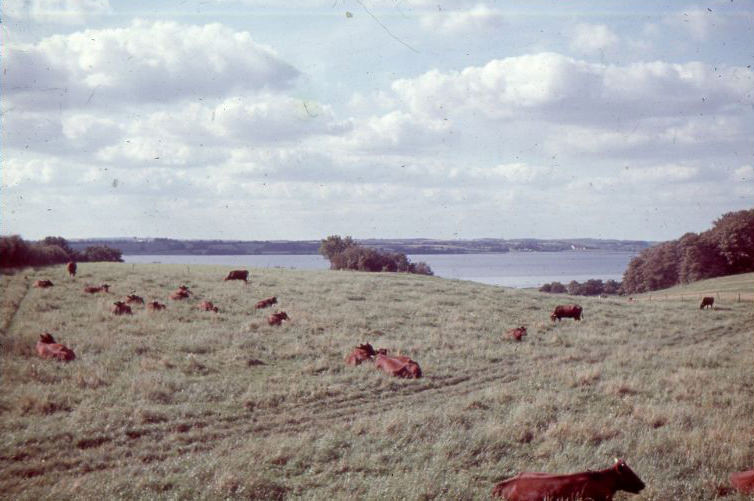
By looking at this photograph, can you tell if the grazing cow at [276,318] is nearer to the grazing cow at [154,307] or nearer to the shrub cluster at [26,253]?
the grazing cow at [154,307]

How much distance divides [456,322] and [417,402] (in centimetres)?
1236

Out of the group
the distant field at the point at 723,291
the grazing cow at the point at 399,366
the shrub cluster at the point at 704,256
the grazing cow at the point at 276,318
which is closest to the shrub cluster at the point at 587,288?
the shrub cluster at the point at 704,256

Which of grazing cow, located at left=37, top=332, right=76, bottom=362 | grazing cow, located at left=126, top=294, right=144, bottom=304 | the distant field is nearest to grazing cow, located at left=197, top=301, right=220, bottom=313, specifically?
grazing cow, located at left=126, top=294, right=144, bottom=304

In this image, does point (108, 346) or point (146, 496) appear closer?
point (146, 496)

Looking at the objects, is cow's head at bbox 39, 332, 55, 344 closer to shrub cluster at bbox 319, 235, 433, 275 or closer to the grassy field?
the grassy field

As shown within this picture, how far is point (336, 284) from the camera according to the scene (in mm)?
39125

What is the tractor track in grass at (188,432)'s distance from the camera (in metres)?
8.75

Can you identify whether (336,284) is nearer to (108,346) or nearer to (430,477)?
(108,346)

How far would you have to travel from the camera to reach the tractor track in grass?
875 cm

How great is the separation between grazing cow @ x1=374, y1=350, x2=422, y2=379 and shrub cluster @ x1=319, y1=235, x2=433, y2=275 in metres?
51.8

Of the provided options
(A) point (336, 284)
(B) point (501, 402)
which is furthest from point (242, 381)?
(A) point (336, 284)

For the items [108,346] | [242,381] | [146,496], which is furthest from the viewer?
[108,346]

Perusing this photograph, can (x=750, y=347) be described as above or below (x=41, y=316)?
below

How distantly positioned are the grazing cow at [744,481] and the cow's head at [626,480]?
5.40 feet
